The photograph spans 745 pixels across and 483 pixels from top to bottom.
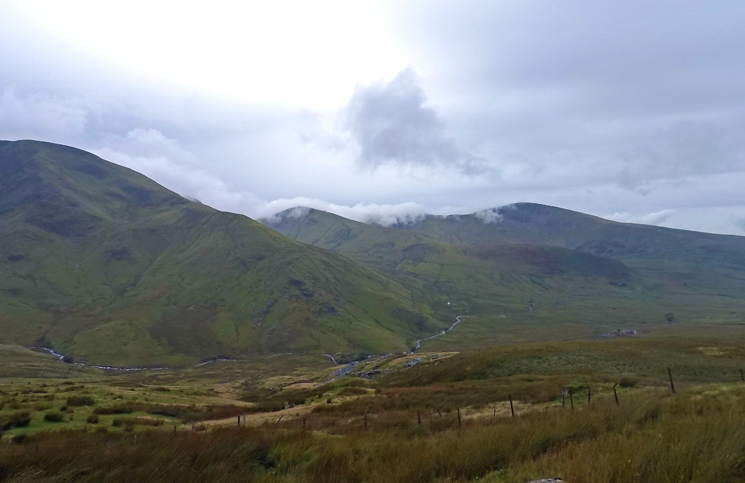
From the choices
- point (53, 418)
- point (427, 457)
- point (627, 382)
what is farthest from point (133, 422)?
point (627, 382)

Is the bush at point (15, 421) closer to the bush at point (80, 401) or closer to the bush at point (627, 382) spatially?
the bush at point (80, 401)

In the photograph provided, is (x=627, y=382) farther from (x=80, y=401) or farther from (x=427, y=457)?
(x=80, y=401)

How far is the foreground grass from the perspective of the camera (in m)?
6.25

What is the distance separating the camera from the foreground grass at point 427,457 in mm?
6246

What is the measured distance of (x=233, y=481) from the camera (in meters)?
6.86

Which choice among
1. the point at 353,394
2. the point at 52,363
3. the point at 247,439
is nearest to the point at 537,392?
the point at 353,394

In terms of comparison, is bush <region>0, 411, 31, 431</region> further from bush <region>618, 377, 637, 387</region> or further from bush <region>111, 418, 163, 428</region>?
bush <region>618, 377, 637, 387</region>

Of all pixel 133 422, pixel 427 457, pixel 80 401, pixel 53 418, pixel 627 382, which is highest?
pixel 427 457

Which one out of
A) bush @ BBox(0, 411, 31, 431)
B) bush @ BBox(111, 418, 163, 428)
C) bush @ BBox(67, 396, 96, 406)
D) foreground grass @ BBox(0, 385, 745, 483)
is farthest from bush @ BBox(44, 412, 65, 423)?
foreground grass @ BBox(0, 385, 745, 483)

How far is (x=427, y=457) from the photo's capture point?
26.2 ft

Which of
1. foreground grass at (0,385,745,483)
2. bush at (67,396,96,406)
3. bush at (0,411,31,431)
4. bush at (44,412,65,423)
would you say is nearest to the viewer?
foreground grass at (0,385,745,483)

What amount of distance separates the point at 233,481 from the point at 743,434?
839 centimetres

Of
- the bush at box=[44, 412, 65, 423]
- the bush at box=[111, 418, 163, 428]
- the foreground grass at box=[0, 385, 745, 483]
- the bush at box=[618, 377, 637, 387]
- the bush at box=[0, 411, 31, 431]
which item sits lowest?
the bush at box=[618, 377, 637, 387]

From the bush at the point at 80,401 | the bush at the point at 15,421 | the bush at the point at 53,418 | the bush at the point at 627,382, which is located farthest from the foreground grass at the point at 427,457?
the bush at the point at 80,401
